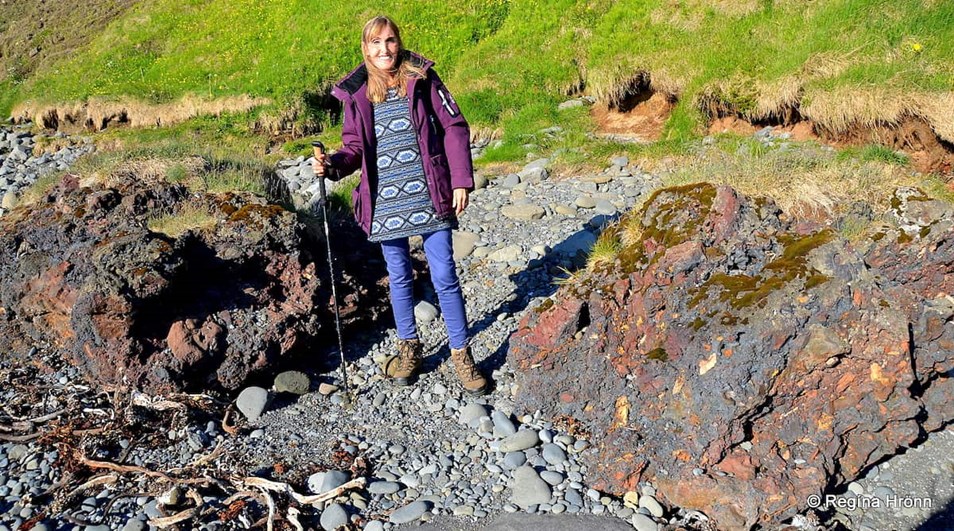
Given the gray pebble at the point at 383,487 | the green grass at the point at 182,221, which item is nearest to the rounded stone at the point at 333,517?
the gray pebble at the point at 383,487

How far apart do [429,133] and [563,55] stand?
9558 millimetres

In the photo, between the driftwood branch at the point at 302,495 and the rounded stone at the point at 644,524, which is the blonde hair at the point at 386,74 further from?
the rounded stone at the point at 644,524

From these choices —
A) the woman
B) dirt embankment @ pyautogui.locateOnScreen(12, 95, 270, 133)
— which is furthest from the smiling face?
dirt embankment @ pyautogui.locateOnScreen(12, 95, 270, 133)

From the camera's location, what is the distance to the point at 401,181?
17.1 ft

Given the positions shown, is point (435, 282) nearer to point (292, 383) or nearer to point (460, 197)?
point (460, 197)

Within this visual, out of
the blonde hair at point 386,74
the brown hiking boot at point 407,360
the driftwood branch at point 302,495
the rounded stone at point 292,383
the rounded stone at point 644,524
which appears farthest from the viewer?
the rounded stone at point 292,383

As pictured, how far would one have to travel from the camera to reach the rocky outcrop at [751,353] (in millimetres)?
3990

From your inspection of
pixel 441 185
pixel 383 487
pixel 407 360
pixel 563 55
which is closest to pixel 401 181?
pixel 441 185

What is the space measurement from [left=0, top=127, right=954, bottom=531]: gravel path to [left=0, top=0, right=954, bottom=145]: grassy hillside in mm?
5318

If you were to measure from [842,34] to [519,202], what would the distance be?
523cm

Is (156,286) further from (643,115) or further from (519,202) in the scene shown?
(643,115)

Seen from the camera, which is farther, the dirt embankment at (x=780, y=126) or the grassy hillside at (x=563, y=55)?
the grassy hillside at (x=563, y=55)

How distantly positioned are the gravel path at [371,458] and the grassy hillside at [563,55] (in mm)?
5318

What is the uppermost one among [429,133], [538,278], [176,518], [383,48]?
[383,48]
